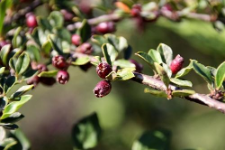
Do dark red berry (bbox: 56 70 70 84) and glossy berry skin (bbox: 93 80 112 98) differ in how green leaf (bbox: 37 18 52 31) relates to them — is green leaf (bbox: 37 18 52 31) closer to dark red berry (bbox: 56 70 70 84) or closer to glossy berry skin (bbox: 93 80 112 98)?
dark red berry (bbox: 56 70 70 84)

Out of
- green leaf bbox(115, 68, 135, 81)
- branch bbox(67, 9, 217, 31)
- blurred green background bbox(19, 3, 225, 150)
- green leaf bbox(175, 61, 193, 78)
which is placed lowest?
blurred green background bbox(19, 3, 225, 150)

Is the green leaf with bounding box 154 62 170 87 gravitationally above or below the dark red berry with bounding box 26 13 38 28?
below

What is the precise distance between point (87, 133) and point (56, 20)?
10.7 inches

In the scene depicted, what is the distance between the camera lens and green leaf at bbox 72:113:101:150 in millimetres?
899

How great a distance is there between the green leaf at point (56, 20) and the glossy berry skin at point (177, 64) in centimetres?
32

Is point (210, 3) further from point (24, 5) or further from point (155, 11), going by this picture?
point (24, 5)

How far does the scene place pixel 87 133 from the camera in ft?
2.99

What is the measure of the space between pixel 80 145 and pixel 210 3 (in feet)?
1.52

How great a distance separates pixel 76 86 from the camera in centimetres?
241

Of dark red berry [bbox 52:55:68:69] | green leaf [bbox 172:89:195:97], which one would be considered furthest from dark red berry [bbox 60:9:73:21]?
green leaf [bbox 172:89:195:97]

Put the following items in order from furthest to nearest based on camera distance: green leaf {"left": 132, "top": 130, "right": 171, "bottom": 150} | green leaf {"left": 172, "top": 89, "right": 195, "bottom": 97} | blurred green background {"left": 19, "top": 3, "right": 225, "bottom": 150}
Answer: blurred green background {"left": 19, "top": 3, "right": 225, "bottom": 150}, green leaf {"left": 132, "top": 130, "right": 171, "bottom": 150}, green leaf {"left": 172, "top": 89, "right": 195, "bottom": 97}

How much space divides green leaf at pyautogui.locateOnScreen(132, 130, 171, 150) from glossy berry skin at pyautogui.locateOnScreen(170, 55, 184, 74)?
0.66ft

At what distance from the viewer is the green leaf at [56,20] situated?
918 mm

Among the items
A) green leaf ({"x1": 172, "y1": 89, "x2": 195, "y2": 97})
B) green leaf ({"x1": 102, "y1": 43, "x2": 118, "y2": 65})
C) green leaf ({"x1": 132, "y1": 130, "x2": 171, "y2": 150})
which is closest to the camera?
green leaf ({"x1": 172, "y1": 89, "x2": 195, "y2": 97})
